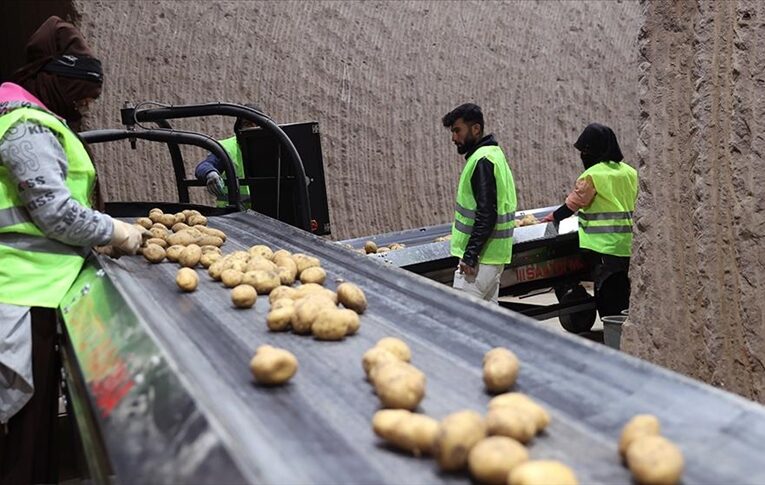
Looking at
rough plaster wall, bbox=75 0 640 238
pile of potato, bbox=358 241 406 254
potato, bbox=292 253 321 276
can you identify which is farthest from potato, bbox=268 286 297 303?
rough plaster wall, bbox=75 0 640 238

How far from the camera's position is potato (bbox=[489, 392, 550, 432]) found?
110cm

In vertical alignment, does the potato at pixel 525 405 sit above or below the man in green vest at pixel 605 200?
above

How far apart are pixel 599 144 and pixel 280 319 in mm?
3064

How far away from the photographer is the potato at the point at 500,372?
125cm

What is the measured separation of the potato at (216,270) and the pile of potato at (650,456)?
1356 mm

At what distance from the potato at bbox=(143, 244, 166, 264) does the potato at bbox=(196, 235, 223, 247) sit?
0.18 m

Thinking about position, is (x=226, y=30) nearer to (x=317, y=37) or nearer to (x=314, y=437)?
(x=317, y=37)

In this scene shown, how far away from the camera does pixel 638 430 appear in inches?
40.1

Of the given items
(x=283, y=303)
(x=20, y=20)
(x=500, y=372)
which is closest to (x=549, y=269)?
(x=283, y=303)

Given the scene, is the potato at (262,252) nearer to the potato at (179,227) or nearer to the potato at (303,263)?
the potato at (303,263)

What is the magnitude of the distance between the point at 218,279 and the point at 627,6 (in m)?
8.23

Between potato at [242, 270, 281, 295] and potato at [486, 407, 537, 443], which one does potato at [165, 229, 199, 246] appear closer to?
potato at [242, 270, 281, 295]

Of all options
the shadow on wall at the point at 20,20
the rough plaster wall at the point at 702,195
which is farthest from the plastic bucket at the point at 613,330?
the shadow on wall at the point at 20,20

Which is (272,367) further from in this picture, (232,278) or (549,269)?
(549,269)
